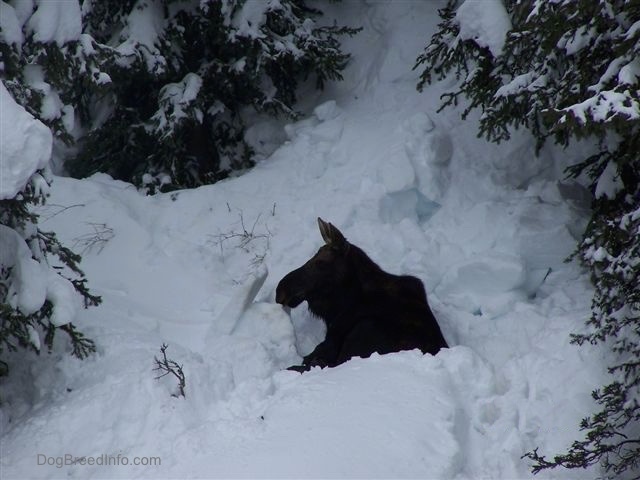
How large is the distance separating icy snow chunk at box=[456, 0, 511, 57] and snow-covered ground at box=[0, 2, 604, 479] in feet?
5.74

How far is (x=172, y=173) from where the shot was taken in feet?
31.2

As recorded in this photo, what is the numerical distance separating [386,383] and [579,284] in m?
2.54

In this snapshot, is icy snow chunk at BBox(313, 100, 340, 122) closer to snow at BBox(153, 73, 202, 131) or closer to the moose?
snow at BBox(153, 73, 202, 131)

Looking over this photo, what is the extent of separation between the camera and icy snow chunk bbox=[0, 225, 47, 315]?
4.96 m

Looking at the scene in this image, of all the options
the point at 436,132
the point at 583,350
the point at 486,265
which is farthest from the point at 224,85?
the point at 583,350

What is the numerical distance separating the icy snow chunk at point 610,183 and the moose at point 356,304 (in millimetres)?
1866

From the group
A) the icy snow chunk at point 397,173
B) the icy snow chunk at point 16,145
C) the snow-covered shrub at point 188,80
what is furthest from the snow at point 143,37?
the icy snow chunk at point 16,145

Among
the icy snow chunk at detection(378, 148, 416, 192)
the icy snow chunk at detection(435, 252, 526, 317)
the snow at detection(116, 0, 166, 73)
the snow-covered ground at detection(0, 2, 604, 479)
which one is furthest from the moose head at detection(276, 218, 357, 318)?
the snow at detection(116, 0, 166, 73)

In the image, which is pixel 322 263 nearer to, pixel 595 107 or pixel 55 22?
pixel 595 107

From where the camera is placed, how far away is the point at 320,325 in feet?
22.7

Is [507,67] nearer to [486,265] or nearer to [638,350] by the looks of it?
[486,265]

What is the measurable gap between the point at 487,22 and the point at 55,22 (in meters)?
3.90

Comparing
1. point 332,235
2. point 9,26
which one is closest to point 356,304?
point 332,235

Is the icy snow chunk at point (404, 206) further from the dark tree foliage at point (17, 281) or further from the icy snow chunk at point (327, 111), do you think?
the dark tree foliage at point (17, 281)
